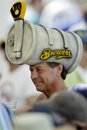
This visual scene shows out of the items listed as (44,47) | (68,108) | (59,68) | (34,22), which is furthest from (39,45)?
(34,22)

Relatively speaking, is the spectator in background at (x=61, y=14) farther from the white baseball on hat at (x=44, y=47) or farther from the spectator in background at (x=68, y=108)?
the spectator in background at (x=68, y=108)

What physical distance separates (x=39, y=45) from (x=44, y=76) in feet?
0.43

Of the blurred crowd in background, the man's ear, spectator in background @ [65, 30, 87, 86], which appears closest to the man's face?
the man's ear

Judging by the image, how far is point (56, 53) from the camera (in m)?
0.93

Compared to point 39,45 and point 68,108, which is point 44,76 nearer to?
point 39,45

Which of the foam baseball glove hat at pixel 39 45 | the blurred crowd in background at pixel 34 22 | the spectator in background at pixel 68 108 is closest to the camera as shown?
the spectator in background at pixel 68 108

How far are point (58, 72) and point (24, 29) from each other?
16 centimetres

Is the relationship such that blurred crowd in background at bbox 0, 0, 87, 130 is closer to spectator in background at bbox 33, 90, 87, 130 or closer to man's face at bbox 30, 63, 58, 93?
man's face at bbox 30, 63, 58, 93

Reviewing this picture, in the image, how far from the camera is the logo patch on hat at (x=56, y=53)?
903mm

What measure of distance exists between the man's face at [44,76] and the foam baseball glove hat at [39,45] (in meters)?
0.03

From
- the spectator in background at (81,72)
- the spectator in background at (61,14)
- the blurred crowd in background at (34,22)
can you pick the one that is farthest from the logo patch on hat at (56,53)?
the spectator in background at (61,14)

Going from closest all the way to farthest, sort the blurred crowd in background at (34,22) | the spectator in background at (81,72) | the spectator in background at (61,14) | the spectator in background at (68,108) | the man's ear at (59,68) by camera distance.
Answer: the spectator in background at (68,108), the man's ear at (59,68), the spectator in background at (81,72), the blurred crowd in background at (34,22), the spectator in background at (61,14)

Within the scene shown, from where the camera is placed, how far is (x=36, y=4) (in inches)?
74.7

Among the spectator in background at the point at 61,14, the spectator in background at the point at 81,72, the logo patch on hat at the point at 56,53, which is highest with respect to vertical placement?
the spectator in background at the point at 61,14
